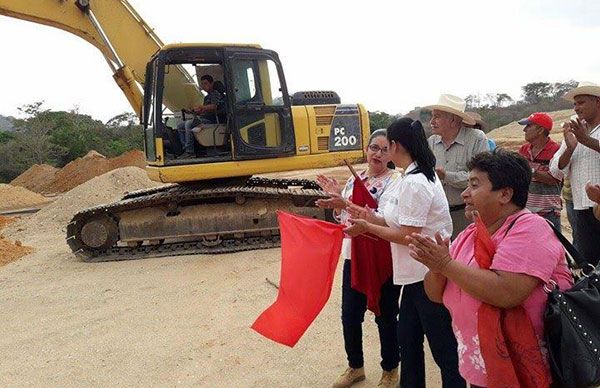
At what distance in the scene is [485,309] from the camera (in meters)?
1.98

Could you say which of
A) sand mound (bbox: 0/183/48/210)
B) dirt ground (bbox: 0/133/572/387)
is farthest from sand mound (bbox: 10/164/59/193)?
dirt ground (bbox: 0/133/572/387)

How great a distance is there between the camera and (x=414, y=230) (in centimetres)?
275

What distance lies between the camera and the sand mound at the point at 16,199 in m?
17.6

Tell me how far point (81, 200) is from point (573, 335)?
1284cm

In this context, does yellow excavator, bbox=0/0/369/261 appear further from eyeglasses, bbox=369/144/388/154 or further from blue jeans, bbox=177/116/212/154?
eyeglasses, bbox=369/144/388/154

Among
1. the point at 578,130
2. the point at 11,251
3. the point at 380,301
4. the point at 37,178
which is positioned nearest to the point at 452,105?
the point at 578,130

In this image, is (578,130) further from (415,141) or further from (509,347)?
(509,347)

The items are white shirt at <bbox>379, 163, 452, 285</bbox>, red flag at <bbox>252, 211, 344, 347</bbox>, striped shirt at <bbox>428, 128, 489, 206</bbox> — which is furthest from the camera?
striped shirt at <bbox>428, 128, 489, 206</bbox>

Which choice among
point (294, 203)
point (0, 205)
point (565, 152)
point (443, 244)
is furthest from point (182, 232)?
point (0, 205)

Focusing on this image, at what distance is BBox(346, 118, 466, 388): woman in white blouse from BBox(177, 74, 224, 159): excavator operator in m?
5.07

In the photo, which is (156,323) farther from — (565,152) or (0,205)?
Result: (0,205)

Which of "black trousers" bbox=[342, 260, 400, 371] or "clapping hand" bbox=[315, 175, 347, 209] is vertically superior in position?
"clapping hand" bbox=[315, 175, 347, 209]

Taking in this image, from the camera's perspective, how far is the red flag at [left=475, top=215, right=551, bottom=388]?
194cm

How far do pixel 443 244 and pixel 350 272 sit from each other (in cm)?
153
